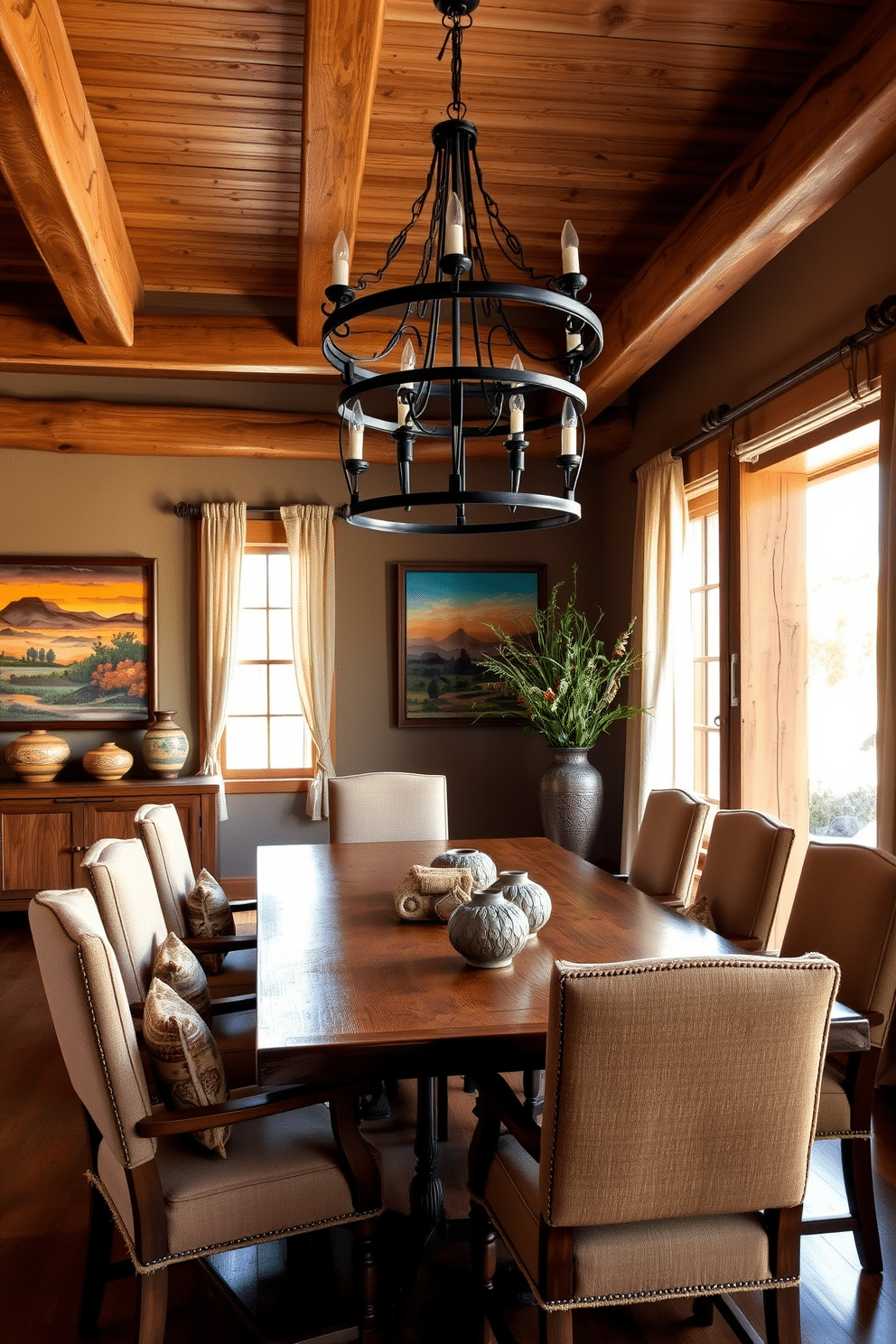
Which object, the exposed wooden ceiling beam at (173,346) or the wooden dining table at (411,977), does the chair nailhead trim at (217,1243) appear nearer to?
the wooden dining table at (411,977)

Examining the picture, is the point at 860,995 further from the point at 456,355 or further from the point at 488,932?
the point at 456,355

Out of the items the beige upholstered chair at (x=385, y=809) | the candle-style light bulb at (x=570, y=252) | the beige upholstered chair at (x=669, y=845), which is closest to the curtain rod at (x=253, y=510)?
the beige upholstered chair at (x=385, y=809)

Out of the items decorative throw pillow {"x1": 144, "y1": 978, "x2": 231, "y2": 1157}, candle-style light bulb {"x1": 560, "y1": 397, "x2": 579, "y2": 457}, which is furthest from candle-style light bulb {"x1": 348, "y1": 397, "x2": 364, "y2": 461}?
decorative throw pillow {"x1": 144, "y1": 978, "x2": 231, "y2": 1157}

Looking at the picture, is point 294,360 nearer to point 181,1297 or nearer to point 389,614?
point 389,614

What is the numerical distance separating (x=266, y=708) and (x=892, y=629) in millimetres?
4081

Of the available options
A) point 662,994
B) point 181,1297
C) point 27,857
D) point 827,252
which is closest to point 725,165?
point 827,252

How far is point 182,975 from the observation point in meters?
2.21

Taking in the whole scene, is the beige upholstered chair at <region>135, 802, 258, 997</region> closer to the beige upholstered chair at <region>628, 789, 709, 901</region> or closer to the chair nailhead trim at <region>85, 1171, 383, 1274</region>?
→ the chair nailhead trim at <region>85, 1171, 383, 1274</region>

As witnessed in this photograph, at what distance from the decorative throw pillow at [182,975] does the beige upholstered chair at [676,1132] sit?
925 mm

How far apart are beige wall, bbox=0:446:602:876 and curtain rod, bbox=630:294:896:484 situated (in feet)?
5.87

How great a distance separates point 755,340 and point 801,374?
2.26 feet

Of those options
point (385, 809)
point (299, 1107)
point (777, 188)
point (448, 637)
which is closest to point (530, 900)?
point (299, 1107)

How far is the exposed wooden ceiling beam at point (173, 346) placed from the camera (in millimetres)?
4840

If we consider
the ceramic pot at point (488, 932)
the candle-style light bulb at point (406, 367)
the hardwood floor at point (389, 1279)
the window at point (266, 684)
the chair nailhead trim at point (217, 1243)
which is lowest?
the hardwood floor at point (389, 1279)
